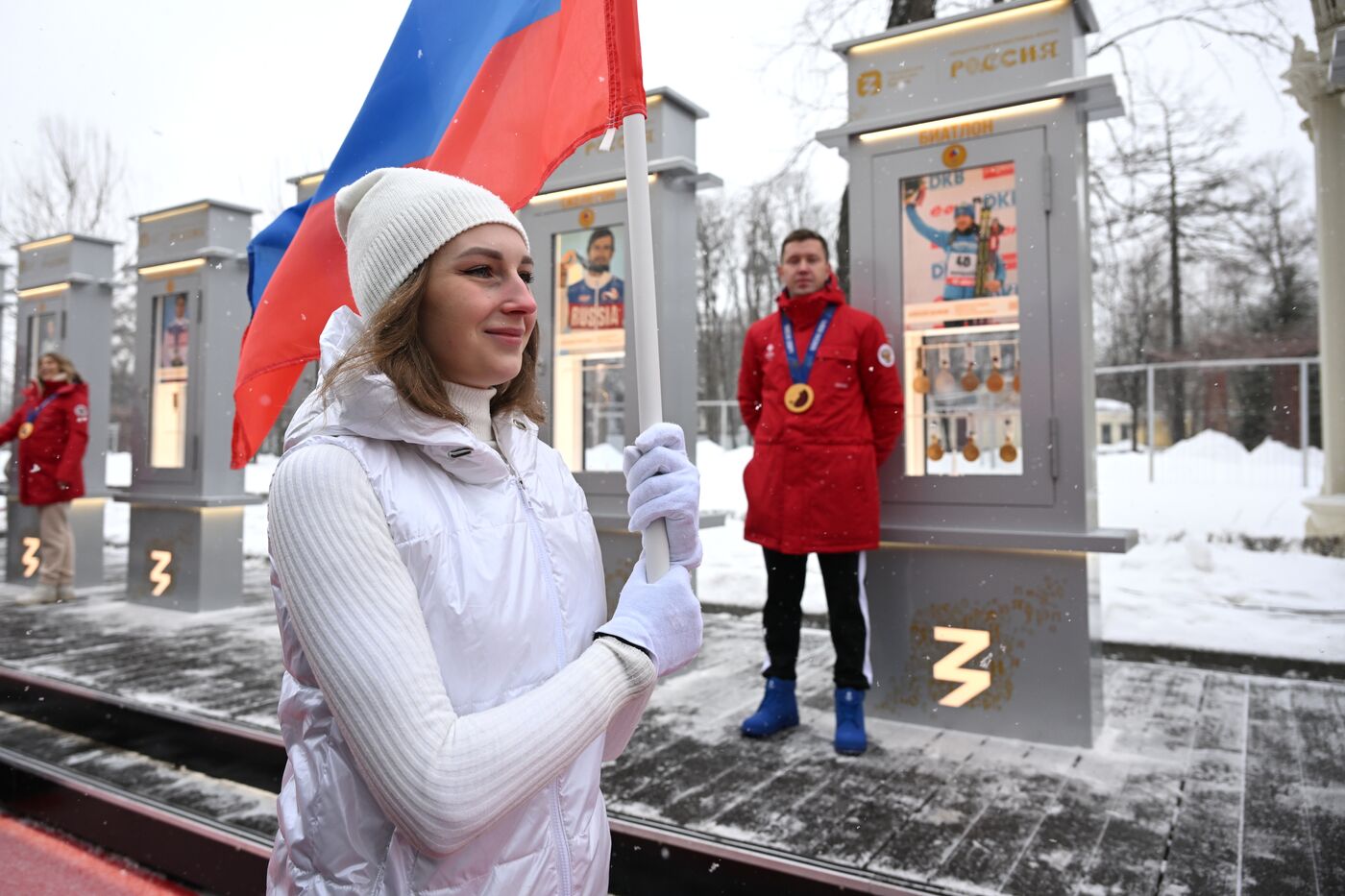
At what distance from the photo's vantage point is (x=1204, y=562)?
328 inches

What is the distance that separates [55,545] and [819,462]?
24.0ft

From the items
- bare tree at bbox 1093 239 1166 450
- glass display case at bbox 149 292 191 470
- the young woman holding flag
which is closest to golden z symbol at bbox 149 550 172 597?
glass display case at bbox 149 292 191 470

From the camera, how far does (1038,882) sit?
8.75 ft

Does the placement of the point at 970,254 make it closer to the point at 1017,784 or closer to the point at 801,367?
the point at 801,367

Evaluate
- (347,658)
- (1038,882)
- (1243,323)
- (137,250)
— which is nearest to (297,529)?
(347,658)

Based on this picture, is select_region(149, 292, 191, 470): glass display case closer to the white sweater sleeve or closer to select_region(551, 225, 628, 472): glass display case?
select_region(551, 225, 628, 472): glass display case

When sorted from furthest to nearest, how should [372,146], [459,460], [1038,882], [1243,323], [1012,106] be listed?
[1243,323] → [1012,106] → [1038,882] → [372,146] → [459,460]

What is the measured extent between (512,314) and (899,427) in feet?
10.7

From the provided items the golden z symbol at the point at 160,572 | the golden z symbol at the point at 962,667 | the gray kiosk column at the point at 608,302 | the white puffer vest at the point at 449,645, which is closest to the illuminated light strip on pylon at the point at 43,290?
the golden z symbol at the point at 160,572

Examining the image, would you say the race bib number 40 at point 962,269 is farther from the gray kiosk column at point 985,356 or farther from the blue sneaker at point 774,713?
Result: the blue sneaker at point 774,713

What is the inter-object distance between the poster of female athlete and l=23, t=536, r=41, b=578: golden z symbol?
9.02 metres

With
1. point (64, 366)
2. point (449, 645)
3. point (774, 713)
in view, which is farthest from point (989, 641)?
point (64, 366)

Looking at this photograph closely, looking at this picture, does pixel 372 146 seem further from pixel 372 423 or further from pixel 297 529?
pixel 297 529

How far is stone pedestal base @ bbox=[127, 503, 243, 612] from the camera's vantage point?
296 inches
